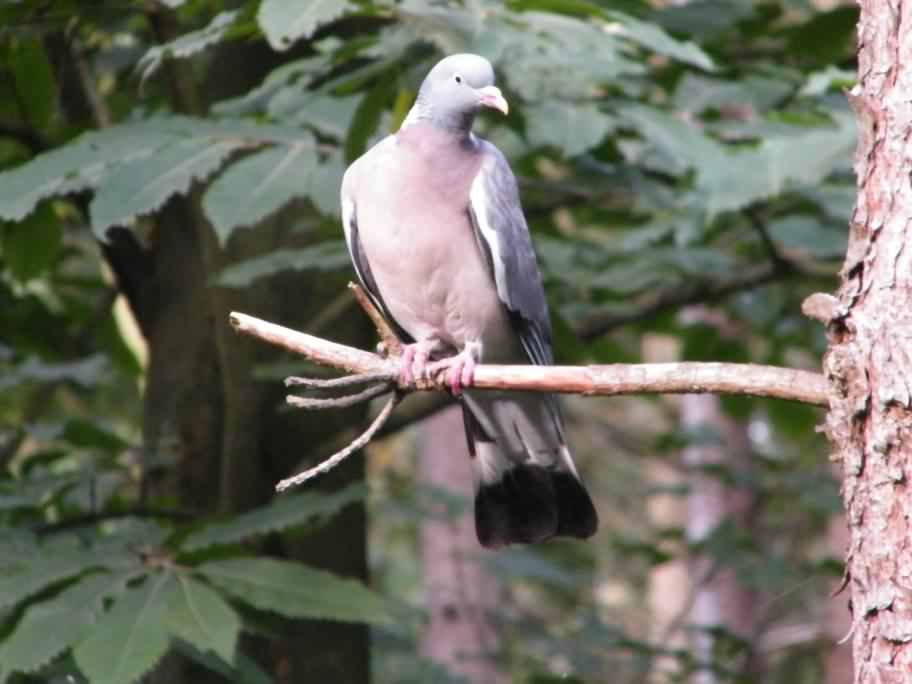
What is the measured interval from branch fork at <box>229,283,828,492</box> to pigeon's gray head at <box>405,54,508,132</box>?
872 mm

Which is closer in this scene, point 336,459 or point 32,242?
point 336,459

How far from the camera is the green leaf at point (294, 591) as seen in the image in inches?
121

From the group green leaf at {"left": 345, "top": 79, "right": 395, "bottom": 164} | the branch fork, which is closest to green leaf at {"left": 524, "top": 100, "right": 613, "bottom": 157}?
green leaf at {"left": 345, "top": 79, "right": 395, "bottom": 164}

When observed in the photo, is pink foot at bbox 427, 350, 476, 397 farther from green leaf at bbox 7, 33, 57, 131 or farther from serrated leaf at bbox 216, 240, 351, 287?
green leaf at bbox 7, 33, 57, 131

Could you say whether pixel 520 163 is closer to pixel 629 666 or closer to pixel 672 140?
pixel 672 140

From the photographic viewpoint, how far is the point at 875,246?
7.38 ft

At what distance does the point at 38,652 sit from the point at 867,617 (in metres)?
1.66

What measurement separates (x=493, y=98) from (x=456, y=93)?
108 mm

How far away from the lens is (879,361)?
221cm

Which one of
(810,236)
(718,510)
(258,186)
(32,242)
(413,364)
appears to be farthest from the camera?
(718,510)

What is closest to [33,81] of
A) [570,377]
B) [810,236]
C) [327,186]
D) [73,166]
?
[73,166]

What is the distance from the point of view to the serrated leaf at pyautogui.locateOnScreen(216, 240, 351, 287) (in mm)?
3953

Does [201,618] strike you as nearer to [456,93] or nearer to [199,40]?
[199,40]

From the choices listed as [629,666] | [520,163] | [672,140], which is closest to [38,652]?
[672,140]
